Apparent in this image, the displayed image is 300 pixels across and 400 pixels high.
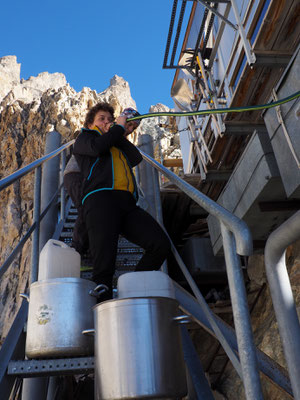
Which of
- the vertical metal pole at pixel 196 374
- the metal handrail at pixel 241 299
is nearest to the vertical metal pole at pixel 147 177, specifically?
the vertical metal pole at pixel 196 374

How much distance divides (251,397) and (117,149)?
2.18 meters

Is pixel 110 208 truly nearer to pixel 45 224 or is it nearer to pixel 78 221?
pixel 78 221

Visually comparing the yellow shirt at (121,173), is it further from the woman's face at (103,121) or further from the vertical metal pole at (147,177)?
the vertical metal pole at (147,177)

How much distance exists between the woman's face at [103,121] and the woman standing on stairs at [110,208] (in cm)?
22

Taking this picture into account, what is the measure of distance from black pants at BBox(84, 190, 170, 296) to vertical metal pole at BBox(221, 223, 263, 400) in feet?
3.75

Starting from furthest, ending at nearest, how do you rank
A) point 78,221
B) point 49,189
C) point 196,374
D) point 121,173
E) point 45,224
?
1. point 49,189
2. point 45,224
3. point 78,221
4. point 121,173
5. point 196,374

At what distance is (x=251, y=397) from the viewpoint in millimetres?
1204

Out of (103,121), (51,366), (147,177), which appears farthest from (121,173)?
(147,177)

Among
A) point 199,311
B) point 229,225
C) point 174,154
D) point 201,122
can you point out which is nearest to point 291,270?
point 199,311

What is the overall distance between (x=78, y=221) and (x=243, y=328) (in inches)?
89.3

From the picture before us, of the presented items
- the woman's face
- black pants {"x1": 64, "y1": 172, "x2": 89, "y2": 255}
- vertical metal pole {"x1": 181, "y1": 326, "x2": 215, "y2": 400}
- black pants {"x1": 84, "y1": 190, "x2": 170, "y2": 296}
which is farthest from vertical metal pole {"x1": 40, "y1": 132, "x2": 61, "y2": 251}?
vertical metal pole {"x1": 181, "y1": 326, "x2": 215, "y2": 400}

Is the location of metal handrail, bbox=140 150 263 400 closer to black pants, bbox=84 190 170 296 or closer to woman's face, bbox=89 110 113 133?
black pants, bbox=84 190 170 296

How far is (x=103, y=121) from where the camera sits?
3.21 m

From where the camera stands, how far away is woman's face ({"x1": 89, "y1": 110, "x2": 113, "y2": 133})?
3.19m
